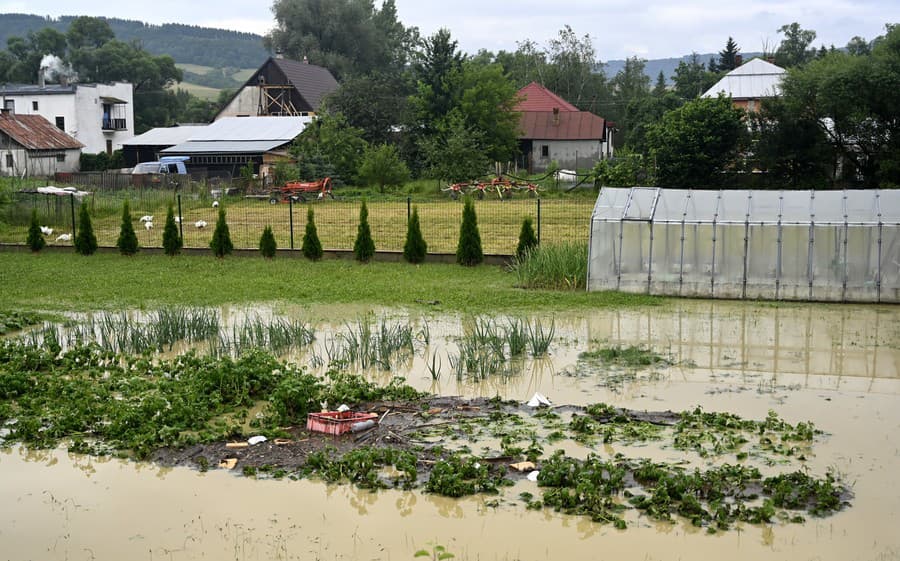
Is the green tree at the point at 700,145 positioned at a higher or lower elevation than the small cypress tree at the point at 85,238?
higher

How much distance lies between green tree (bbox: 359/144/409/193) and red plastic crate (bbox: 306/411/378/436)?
33.1 meters

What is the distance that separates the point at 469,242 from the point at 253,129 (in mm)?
34705

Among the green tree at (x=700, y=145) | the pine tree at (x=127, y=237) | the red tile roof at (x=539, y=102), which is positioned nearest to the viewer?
the pine tree at (x=127, y=237)

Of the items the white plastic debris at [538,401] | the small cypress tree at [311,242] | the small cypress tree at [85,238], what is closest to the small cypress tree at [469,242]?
the small cypress tree at [311,242]

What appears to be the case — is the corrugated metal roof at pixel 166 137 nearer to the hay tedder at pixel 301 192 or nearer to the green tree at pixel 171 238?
the hay tedder at pixel 301 192

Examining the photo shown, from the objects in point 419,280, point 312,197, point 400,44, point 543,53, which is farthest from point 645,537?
point 400,44

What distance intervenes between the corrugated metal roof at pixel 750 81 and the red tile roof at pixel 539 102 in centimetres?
886

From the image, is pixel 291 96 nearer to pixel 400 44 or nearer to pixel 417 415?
pixel 400 44

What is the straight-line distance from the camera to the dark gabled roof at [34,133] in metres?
53.2

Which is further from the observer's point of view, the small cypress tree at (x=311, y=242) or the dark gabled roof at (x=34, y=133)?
the dark gabled roof at (x=34, y=133)

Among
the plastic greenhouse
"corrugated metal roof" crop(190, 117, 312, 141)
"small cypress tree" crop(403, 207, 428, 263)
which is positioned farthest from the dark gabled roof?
the plastic greenhouse

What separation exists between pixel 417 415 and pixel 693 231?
9902mm

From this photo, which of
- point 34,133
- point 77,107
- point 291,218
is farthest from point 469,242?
point 77,107

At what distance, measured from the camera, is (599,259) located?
66.5 feet
